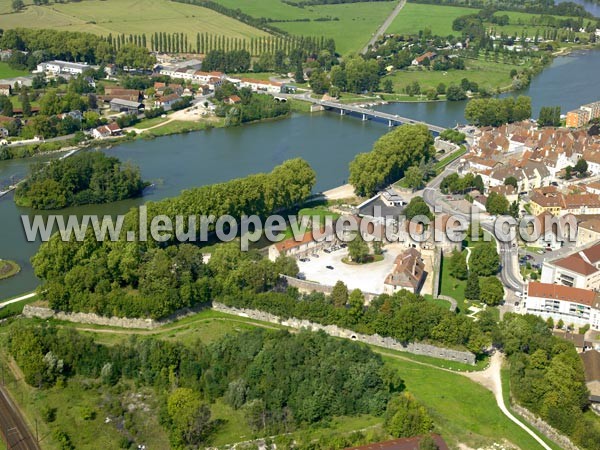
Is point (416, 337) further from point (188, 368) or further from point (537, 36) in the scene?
point (537, 36)

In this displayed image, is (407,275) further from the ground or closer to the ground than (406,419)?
further from the ground

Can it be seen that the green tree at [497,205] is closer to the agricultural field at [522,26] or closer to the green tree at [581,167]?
the green tree at [581,167]

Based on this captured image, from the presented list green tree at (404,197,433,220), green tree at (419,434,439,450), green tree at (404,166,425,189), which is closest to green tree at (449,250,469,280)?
green tree at (404,197,433,220)

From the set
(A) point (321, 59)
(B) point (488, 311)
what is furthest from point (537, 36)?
(B) point (488, 311)

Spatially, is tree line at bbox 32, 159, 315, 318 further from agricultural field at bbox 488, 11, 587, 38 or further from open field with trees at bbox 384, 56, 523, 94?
agricultural field at bbox 488, 11, 587, 38

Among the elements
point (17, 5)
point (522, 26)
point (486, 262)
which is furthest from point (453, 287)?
point (17, 5)

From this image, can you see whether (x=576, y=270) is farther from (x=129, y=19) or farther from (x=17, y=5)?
(x=17, y=5)

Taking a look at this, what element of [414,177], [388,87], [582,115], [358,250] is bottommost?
[358,250]

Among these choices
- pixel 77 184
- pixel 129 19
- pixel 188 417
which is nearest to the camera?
pixel 188 417
